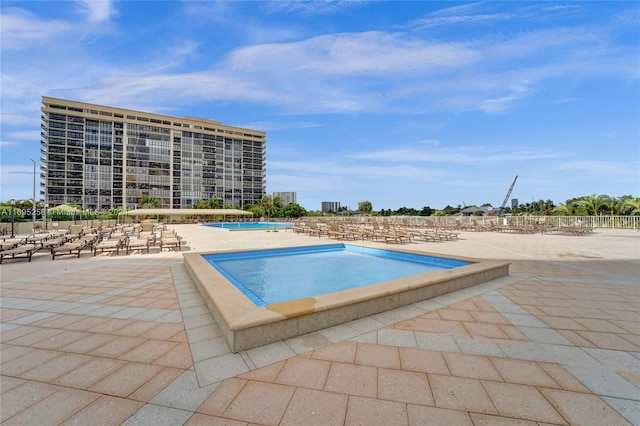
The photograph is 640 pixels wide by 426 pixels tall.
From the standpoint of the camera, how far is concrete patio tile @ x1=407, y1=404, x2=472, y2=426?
1628mm

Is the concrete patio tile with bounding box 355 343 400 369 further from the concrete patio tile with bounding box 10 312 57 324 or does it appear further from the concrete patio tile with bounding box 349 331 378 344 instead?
the concrete patio tile with bounding box 10 312 57 324

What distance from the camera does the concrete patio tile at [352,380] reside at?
6.38 ft

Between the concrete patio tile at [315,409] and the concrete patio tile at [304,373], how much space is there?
0.28 ft

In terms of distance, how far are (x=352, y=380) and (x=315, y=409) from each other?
0.42 m

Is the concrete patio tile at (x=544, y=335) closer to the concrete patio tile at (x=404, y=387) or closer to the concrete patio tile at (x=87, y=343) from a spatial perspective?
the concrete patio tile at (x=404, y=387)


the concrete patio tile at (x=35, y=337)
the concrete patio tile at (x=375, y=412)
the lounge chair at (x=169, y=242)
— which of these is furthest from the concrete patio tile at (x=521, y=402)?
the lounge chair at (x=169, y=242)

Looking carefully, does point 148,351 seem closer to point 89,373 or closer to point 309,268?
point 89,373

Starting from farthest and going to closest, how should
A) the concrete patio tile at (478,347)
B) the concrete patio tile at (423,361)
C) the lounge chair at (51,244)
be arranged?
1. the lounge chair at (51,244)
2. the concrete patio tile at (478,347)
3. the concrete patio tile at (423,361)

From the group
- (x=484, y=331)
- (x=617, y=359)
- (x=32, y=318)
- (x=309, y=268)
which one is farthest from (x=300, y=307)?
(x=309, y=268)

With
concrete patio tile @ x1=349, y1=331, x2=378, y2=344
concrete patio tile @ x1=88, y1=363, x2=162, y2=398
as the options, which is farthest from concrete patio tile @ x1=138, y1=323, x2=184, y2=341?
concrete patio tile @ x1=349, y1=331, x2=378, y2=344

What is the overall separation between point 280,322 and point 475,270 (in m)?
3.87

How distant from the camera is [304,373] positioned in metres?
2.17

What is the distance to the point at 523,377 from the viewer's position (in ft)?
6.91

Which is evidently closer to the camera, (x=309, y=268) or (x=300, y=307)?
(x=300, y=307)
